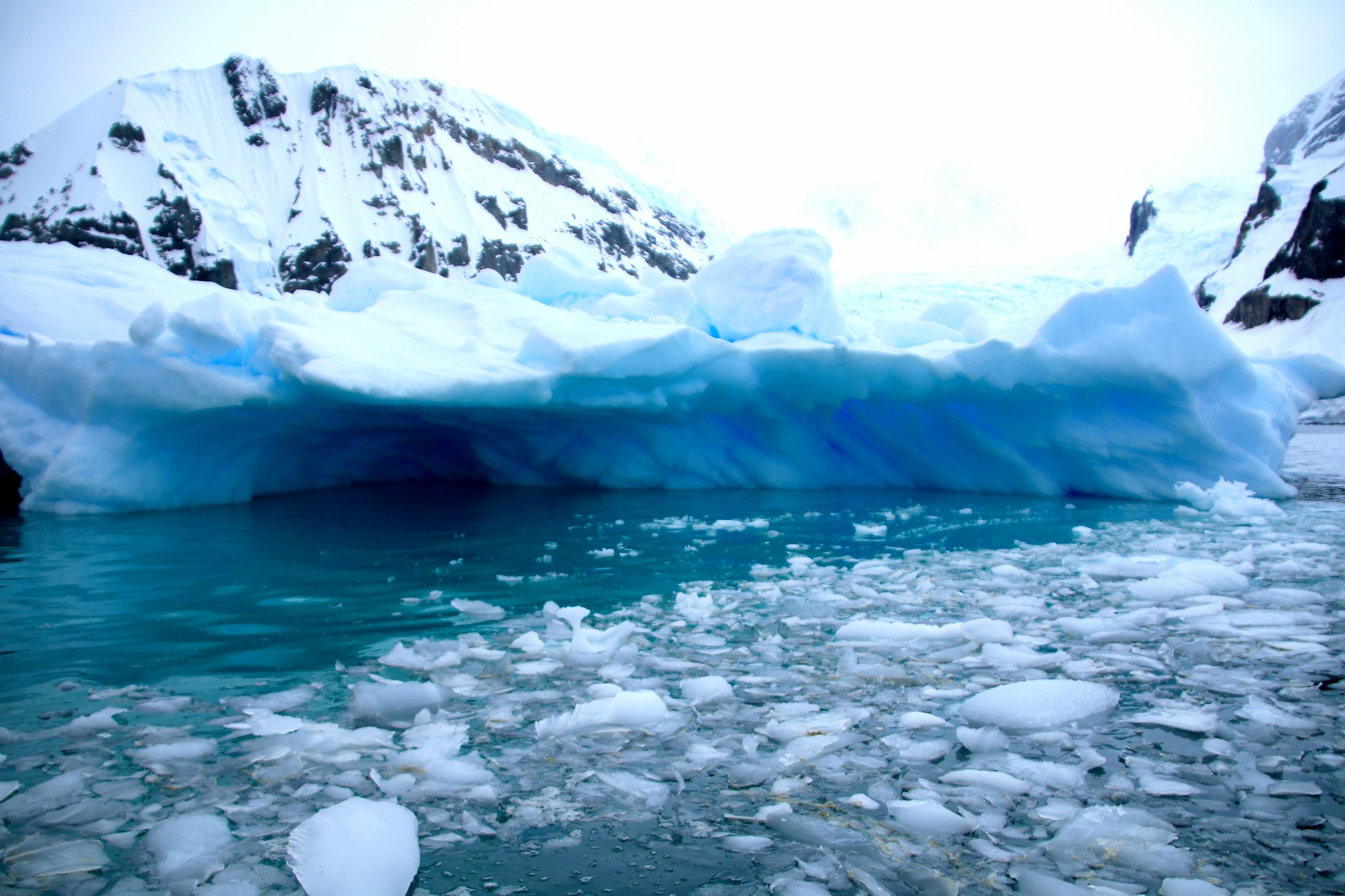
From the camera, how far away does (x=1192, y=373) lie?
639 centimetres

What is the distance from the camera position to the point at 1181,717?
187 centimetres

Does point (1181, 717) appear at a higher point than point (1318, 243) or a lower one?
lower

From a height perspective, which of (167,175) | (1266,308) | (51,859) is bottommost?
(51,859)

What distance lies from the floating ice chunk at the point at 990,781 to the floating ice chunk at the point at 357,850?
104 cm

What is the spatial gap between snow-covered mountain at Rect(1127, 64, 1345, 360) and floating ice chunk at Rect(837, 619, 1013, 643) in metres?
32.1

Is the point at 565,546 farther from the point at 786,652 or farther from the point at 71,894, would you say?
the point at 71,894

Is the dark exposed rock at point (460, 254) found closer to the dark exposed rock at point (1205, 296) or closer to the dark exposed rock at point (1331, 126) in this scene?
the dark exposed rock at point (1205, 296)

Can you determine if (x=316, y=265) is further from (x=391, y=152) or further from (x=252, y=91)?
(x=252, y=91)

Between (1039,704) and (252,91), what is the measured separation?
187 feet

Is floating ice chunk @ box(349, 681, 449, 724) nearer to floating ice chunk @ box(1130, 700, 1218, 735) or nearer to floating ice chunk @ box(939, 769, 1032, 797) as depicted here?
floating ice chunk @ box(939, 769, 1032, 797)

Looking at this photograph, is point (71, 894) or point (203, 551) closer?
point (71, 894)

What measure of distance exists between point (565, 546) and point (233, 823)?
3.34 meters

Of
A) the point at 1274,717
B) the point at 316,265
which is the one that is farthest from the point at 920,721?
the point at 316,265

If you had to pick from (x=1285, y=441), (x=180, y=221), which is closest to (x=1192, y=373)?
(x=1285, y=441)
